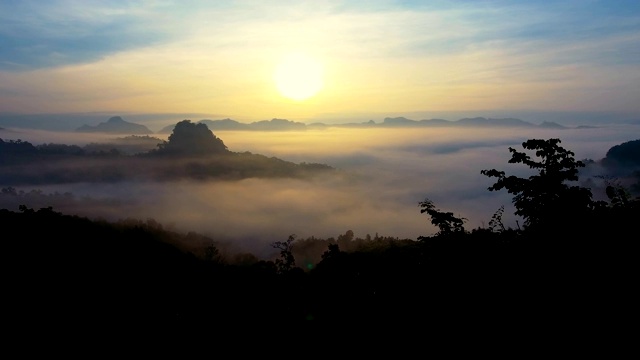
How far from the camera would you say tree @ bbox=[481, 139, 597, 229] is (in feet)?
68.1

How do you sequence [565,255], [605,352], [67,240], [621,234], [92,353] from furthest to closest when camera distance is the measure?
1. [67,240]
2. [92,353]
3. [621,234]
4. [565,255]
5. [605,352]

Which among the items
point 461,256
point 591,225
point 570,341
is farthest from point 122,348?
point 591,225

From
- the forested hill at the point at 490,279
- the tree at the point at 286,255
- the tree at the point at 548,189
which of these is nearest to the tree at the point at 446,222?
the forested hill at the point at 490,279

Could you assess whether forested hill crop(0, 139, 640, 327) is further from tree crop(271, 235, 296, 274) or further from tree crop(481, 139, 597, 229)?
tree crop(271, 235, 296, 274)

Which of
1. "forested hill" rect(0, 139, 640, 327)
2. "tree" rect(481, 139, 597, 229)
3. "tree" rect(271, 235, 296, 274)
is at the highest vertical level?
"tree" rect(481, 139, 597, 229)

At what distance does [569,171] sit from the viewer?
22.0 m

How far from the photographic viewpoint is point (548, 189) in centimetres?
2167

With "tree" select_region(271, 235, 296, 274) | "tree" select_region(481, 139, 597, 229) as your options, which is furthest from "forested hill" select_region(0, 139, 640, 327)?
"tree" select_region(271, 235, 296, 274)

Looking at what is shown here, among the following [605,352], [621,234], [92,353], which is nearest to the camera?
[605,352]

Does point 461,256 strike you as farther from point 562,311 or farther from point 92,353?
point 92,353

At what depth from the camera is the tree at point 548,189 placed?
20766 millimetres

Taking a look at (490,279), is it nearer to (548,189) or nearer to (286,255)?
(548,189)

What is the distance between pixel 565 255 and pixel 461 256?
14.4ft

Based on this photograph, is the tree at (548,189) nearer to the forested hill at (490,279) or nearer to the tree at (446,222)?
the forested hill at (490,279)
